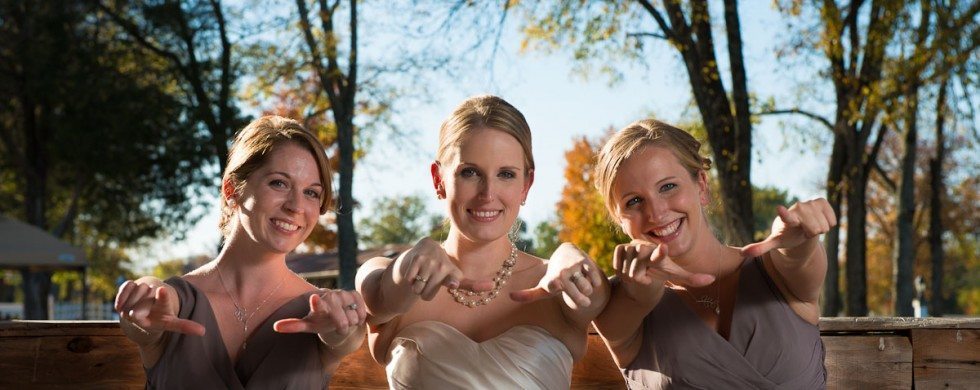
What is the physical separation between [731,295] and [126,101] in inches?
794

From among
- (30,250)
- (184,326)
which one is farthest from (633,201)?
(30,250)

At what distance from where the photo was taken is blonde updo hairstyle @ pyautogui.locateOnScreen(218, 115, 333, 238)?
9.03ft

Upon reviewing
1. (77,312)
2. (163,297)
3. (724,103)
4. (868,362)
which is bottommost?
(77,312)

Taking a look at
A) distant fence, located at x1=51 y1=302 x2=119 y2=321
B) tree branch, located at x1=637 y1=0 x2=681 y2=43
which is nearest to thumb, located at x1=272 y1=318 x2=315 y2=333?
tree branch, located at x1=637 y1=0 x2=681 y2=43

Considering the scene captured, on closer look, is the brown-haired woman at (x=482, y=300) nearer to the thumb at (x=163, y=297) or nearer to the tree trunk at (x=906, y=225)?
the thumb at (x=163, y=297)

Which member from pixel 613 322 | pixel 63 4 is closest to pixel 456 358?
pixel 613 322

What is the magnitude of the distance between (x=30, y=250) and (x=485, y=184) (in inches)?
507

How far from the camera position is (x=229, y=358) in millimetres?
2660

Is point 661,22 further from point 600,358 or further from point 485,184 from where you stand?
point 485,184

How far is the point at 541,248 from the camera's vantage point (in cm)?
3750

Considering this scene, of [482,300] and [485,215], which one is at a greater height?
[485,215]

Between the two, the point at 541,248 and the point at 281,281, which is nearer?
the point at 281,281

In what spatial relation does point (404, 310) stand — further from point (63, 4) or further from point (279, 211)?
point (63, 4)

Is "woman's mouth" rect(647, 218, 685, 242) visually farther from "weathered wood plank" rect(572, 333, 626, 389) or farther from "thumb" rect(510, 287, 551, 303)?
"weathered wood plank" rect(572, 333, 626, 389)
